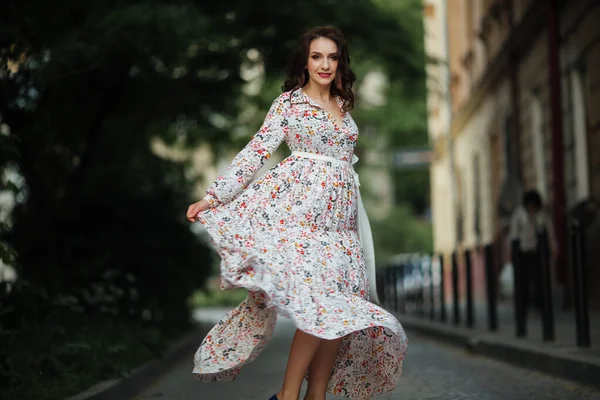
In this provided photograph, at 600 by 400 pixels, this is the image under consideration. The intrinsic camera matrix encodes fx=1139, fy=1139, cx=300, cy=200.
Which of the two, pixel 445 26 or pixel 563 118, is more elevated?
pixel 445 26

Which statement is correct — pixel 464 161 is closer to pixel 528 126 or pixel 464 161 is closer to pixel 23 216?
pixel 528 126

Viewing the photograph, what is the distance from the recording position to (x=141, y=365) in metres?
8.75

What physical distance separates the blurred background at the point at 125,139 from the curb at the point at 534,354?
2966 mm

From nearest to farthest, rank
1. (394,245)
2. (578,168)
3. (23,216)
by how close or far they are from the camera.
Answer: (23,216) → (578,168) → (394,245)

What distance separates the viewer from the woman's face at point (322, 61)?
202 inches

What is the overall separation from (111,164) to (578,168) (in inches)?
252

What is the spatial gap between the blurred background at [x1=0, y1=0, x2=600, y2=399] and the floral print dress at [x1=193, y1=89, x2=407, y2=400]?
1.81 meters

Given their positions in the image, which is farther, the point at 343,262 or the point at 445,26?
the point at 445,26

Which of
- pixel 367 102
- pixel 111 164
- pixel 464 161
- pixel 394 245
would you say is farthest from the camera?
pixel 394 245

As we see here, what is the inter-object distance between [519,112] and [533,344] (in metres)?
11.3

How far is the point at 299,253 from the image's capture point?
484 centimetres

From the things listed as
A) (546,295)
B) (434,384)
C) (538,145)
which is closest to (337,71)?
(434,384)

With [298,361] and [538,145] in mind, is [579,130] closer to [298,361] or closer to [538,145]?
[538,145]

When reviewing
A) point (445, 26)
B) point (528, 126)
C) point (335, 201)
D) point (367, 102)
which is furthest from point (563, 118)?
point (367, 102)
